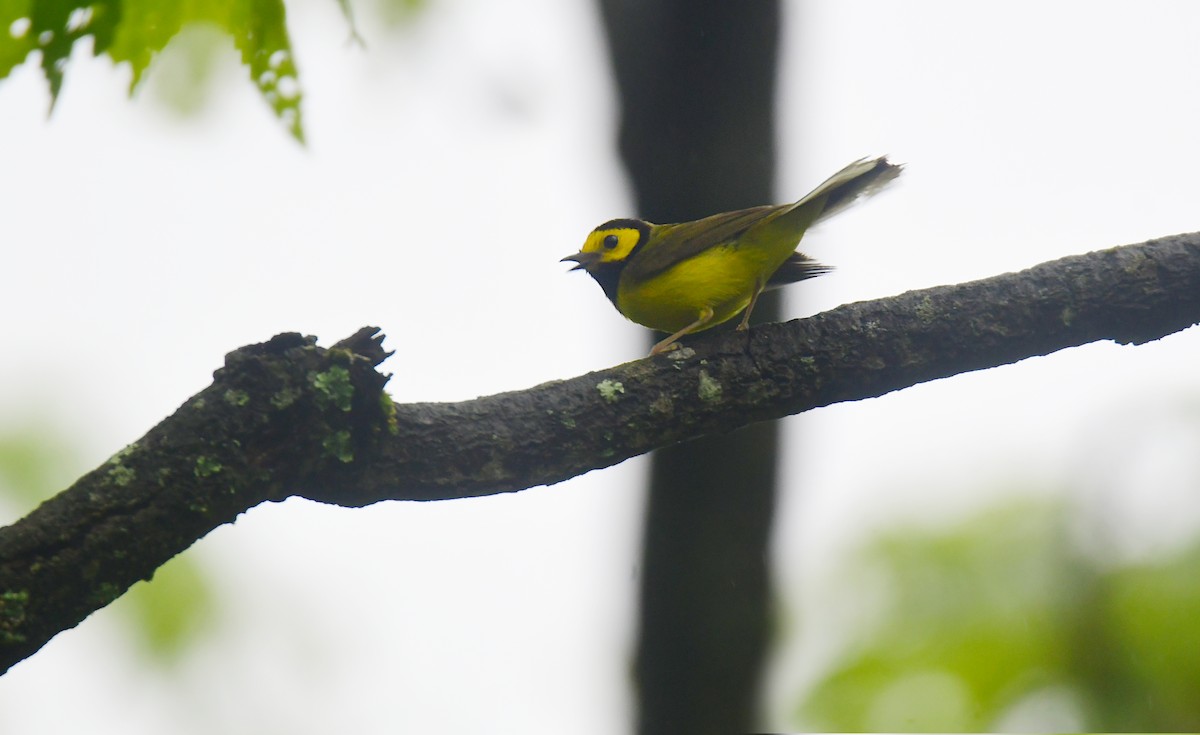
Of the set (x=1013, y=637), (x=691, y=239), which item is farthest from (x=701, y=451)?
(x=1013, y=637)

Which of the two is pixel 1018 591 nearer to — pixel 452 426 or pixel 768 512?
pixel 768 512

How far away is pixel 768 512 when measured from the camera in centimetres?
333

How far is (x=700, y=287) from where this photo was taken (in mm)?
5160

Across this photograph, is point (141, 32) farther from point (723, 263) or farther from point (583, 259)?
point (583, 259)

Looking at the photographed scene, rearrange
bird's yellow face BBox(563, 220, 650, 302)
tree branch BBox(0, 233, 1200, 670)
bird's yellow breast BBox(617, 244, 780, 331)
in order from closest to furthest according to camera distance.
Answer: tree branch BBox(0, 233, 1200, 670) → bird's yellow breast BBox(617, 244, 780, 331) → bird's yellow face BBox(563, 220, 650, 302)

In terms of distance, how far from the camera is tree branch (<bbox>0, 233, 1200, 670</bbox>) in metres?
2.39

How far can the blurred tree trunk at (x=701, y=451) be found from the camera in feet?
10.4

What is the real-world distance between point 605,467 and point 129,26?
166 centimetres

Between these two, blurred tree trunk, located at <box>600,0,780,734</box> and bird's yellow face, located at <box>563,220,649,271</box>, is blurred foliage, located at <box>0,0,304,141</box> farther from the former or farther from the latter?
bird's yellow face, located at <box>563,220,649,271</box>

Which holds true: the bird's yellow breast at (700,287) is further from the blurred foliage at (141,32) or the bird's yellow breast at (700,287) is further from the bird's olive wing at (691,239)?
the blurred foliage at (141,32)

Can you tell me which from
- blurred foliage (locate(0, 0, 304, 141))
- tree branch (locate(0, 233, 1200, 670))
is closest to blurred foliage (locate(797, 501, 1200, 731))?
tree branch (locate(0, 233, 1200, 670))

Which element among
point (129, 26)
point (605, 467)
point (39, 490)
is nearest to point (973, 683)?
point (605, 467)

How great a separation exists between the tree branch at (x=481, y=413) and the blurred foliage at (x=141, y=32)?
2.62 ft

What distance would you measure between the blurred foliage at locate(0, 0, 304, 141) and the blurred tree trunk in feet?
5.37
